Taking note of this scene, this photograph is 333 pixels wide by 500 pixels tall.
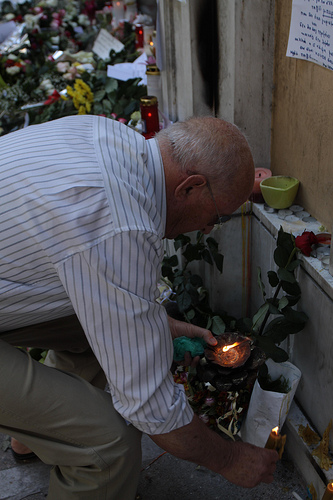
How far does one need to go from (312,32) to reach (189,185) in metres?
0.79

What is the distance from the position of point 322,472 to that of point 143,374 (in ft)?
2.73

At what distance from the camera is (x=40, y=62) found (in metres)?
5.55

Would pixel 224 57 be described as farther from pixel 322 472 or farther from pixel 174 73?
pixel 322 472

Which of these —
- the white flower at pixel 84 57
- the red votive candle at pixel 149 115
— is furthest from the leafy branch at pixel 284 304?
the white flower at pixel 84 57

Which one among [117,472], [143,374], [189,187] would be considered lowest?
[117,472]

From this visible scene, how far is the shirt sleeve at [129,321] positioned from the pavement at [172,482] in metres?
0.67

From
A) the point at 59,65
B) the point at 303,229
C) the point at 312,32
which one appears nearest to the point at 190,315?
the point at 303,229

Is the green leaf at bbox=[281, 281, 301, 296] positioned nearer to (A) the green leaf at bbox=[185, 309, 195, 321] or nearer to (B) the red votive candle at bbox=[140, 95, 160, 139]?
(A) the green leaf at bbox=[185, 309, 195, 321]

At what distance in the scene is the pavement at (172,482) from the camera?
1.89 metres

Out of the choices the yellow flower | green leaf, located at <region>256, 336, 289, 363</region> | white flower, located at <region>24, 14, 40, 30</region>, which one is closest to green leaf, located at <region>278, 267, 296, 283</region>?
green leaf, located at <region>256, 336, 289, 363</region>

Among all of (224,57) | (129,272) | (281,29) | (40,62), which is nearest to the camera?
(129,272)

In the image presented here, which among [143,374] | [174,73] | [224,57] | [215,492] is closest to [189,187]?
[143,374]

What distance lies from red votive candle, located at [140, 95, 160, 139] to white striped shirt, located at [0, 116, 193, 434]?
1.61 m

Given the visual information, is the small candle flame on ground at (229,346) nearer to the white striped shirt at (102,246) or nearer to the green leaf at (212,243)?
the green leaf at (212,243)
